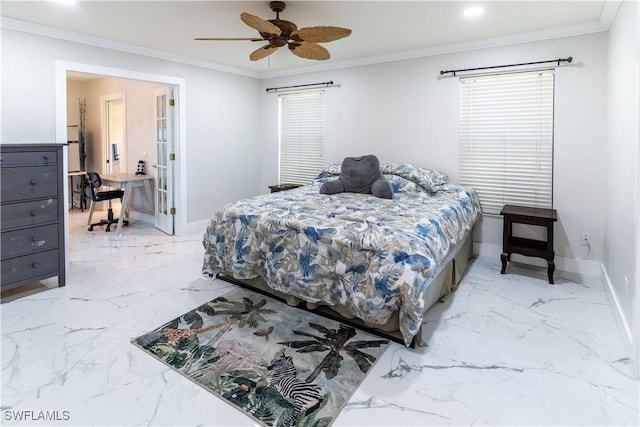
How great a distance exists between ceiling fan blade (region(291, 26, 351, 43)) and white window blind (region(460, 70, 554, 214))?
2.00 m

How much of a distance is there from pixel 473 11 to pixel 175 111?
3.67m

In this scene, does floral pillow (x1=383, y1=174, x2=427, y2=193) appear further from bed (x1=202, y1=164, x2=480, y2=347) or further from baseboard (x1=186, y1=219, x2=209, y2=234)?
baseboard (x1=186, y1=219, x2=209, y2=234)

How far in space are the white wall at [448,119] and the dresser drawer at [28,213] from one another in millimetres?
3246

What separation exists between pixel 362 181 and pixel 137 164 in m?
4.21

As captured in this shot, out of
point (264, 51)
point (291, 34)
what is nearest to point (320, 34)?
point (291, 34)

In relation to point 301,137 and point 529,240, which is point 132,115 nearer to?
point 301,137

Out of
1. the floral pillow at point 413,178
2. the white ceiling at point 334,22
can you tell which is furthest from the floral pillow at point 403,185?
the white ceiling at point 334,22

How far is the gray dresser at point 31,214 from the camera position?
2.79m

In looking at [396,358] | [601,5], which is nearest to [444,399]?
[396,358]

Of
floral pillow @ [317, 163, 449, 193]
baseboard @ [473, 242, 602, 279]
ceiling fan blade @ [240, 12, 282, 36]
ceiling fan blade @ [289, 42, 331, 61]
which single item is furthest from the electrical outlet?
ceiling fan blade @ [240, 12, 282, 36]

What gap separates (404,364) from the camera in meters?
2.09

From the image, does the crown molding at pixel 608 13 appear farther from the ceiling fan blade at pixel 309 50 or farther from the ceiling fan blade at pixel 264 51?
the ceiling fan blade at pixel 264 51

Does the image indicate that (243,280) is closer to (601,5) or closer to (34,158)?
(34,158)

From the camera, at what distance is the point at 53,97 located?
357 cm
